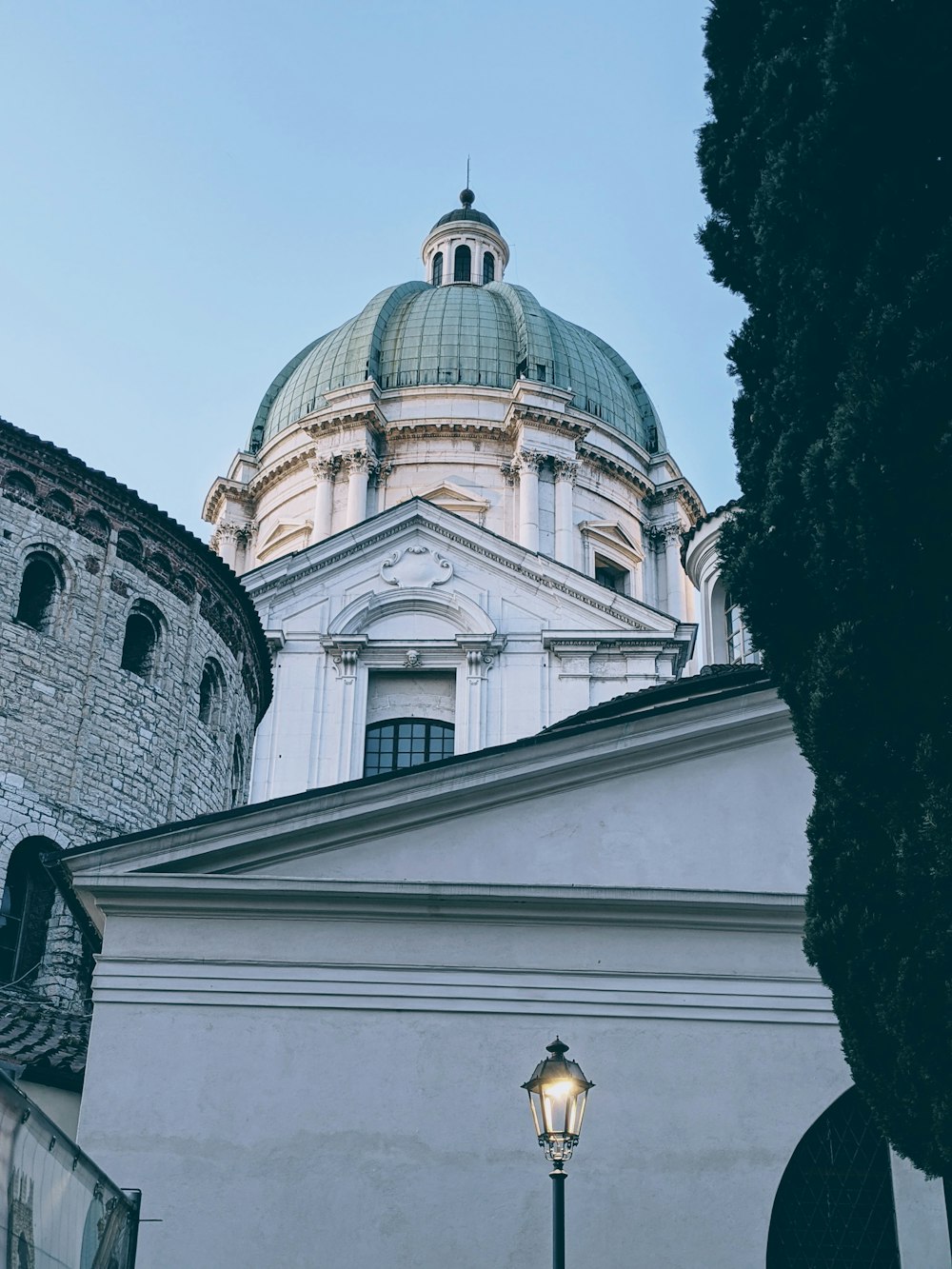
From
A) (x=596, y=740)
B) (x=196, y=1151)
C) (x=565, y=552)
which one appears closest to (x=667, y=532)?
(x=565, y=552)

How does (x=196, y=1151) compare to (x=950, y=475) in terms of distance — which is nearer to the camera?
(x=950, y=475)

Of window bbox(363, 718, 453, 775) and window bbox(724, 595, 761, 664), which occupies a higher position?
window bbox(363, 718, 453, 775)

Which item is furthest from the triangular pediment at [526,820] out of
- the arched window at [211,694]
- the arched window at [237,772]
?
the arched window at [237,772]

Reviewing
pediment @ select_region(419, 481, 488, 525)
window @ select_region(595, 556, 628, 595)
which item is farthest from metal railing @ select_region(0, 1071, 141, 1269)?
window @ select_region(595, 556, 628, 595)

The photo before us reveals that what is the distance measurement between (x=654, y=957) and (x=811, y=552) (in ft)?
16.1

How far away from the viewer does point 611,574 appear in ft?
144

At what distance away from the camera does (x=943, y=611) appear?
10930mm

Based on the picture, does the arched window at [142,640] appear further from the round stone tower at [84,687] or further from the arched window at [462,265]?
the arched window at [462,265]

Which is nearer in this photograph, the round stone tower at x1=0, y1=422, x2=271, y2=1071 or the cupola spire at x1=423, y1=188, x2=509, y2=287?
the round stone tower at x1=0, y1=422, x2=271, y2=1071

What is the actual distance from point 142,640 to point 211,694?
5.79 ft

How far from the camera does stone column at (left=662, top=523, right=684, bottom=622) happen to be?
143 ft

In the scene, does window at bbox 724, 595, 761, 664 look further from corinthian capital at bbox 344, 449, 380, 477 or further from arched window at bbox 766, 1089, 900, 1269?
corinthian capital at bbox 344, 449, 380, 477

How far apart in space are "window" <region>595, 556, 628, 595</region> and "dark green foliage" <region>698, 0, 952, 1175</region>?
30.2 meters

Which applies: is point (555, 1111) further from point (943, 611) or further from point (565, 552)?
point (565, 552)
